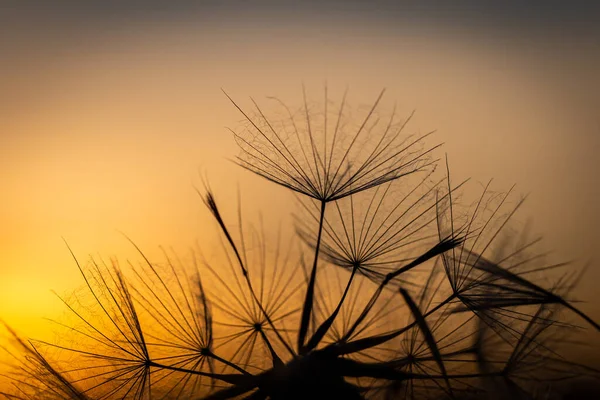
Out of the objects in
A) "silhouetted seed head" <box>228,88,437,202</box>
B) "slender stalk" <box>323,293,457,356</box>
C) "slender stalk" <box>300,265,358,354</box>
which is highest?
"silhouetted seed head" <box>228,88,437,202</box>

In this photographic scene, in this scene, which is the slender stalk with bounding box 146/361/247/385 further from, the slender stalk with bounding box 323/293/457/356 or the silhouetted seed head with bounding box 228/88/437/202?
the silhouetted seed head with bounding box 228/88/437/202

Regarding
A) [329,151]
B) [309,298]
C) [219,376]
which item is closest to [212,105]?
[329,151]

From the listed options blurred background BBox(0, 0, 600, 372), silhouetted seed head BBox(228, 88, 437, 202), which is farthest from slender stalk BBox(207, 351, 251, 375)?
silhouetted seed head BBox(228, 88, 437, 202)

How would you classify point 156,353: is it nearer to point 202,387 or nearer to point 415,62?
point 202,387

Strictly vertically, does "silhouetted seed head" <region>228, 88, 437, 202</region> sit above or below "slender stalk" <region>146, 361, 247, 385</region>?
above

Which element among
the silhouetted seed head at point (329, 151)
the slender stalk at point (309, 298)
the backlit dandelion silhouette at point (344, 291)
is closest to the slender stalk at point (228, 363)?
the backlit dandelion silhouette at point (344, 291)

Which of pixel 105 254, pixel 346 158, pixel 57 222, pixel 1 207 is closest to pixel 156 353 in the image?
pixel 105 254

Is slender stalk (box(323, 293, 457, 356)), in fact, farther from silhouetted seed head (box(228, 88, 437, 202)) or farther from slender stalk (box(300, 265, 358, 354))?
silhouetted seed head (box(228, 88, 437, 202))

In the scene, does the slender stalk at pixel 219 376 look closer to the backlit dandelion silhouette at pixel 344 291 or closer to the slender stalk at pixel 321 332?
the backlit dandelion silhouette at pixel 344 291
